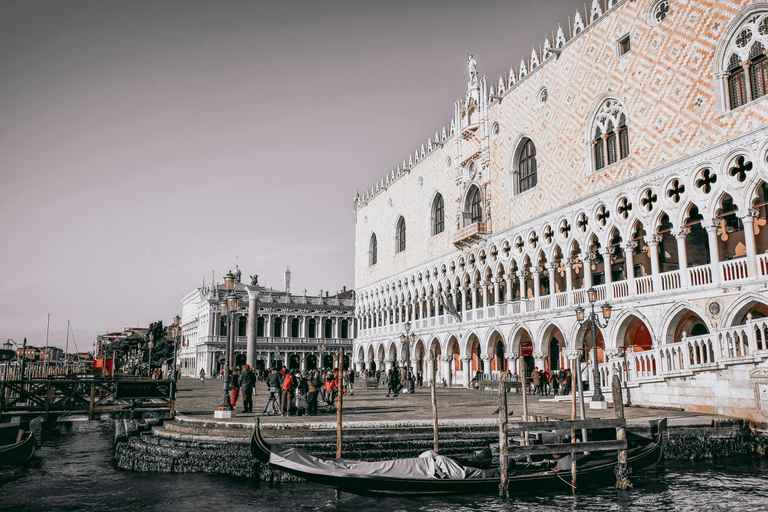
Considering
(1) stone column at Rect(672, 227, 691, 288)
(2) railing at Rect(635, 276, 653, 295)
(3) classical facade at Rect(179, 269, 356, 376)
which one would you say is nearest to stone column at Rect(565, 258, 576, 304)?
(2) railing at Rect(635, 276, 653, 295)

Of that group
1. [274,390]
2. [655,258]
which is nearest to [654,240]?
[655,258]

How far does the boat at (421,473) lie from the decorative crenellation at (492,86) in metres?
15.7

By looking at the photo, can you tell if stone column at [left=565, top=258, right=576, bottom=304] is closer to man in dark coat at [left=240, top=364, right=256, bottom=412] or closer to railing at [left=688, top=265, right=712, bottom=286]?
railing at [left=688, top=265, right=712, bottom=286]

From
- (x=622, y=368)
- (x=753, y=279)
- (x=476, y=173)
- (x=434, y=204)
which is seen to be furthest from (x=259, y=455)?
(x=434, y=204)

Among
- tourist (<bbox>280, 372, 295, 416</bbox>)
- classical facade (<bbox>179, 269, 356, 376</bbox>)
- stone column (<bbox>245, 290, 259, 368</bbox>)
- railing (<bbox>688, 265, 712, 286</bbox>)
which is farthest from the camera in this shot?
classical facade (<bbox>179, 269, 356, 376</bbox>)

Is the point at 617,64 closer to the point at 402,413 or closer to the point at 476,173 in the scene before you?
the point at 476,173

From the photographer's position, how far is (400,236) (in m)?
37.3

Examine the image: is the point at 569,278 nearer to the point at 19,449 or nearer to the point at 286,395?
the point at 286,395

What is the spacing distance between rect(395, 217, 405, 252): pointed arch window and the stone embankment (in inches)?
996

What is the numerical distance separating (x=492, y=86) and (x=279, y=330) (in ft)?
113

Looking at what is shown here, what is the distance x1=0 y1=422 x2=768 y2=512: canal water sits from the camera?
8.15 metres

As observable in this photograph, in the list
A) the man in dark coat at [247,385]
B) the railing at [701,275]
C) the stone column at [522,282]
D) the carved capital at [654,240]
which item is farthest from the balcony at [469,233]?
the man in dark coat at [247,385]

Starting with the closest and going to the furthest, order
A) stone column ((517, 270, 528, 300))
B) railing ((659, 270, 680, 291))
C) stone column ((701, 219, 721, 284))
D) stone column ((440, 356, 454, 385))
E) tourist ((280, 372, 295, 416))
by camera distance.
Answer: tourist ((280, 372, 295, 416)), stone column ((701, 219, 721, 284)), railing ((659, 270, 680, 291)), stone column ((517, 270, 528, 300)), stone column ((440, 356, 454, 385))

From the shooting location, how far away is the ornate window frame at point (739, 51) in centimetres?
1466
